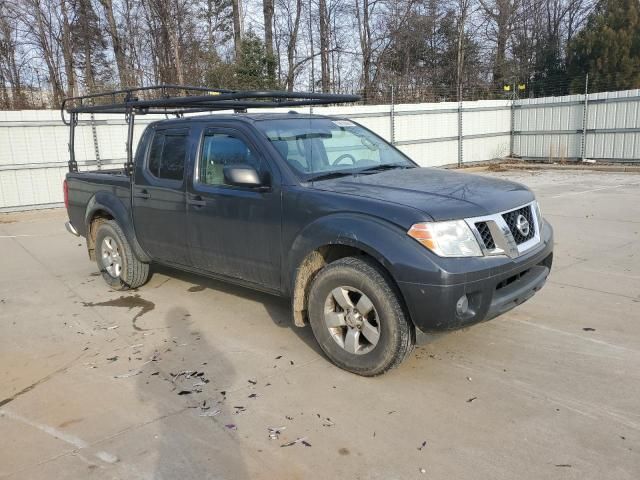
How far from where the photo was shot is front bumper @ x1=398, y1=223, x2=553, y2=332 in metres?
3.30

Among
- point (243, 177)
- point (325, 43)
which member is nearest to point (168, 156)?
point (243, 177)

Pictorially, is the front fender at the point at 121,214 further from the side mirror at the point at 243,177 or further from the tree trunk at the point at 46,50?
the tree trunk at the point at 46,50

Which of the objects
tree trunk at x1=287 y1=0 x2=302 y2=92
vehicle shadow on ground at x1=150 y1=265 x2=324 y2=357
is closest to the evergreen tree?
tree trunk at x1=287 y1=0 x2=302 y2=92

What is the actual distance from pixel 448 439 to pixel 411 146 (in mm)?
16054

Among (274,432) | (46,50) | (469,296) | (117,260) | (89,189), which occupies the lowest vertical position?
(274,432)

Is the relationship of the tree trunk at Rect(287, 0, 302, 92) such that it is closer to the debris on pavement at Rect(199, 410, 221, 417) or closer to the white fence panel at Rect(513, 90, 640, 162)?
the white fence panel at Rect(513, 90, 640, 162)

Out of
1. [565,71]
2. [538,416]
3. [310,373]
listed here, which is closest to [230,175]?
[310,373]

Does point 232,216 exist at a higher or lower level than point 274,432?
higher

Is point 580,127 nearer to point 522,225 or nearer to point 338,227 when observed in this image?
point 522,225

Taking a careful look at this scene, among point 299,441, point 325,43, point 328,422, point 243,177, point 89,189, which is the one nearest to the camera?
point 299,441

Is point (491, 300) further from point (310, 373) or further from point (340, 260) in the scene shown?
point (310, 373)

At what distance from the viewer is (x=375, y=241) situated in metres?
3.50

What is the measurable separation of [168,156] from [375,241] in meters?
2.60

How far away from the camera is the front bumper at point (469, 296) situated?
10.8ft
